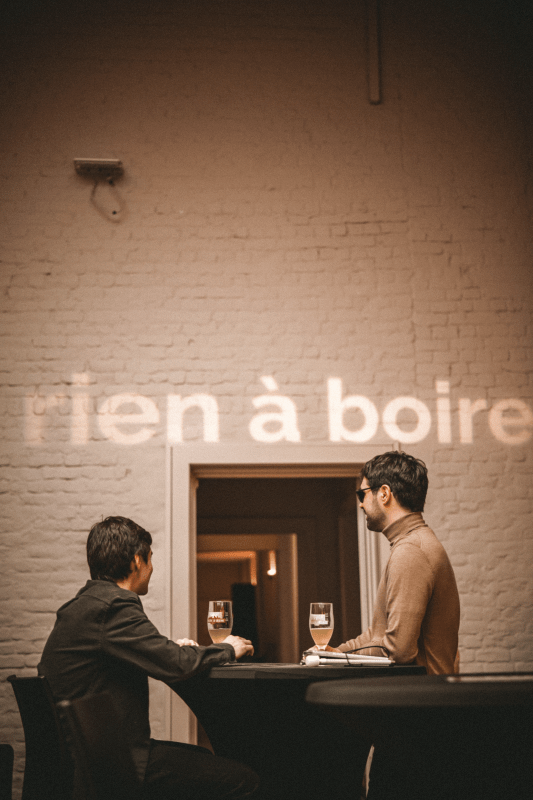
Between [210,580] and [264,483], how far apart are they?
19.8 feet

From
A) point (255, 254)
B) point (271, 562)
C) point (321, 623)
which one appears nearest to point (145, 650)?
point (321, 623)

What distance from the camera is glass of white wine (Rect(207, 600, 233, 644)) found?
Answer: 253cm

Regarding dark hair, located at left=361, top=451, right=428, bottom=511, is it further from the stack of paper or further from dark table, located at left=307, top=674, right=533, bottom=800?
dark table, located at left=307, top=674, right=533, bottom=800

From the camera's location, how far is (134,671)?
7.10ft

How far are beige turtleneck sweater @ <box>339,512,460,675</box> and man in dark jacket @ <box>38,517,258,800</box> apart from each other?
0.53 metres

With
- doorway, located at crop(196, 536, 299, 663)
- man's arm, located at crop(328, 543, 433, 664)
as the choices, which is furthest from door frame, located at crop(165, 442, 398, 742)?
doorway, located at crop(196, 536, 299, 663)

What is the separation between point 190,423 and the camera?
386cm

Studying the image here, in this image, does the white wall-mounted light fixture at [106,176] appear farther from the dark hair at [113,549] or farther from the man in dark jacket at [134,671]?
the man in dark jacket at [134,671]

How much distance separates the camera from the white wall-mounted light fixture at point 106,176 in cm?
404

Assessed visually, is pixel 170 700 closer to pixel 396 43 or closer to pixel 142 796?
pixel 142 796

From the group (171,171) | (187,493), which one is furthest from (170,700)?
(171,171)

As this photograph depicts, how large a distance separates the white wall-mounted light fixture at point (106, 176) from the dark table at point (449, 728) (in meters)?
3.33

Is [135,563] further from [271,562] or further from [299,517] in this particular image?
[271,562]

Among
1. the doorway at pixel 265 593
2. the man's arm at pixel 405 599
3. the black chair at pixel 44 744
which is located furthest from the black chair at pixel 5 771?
the doorway at pixel 265 593
